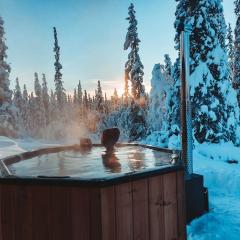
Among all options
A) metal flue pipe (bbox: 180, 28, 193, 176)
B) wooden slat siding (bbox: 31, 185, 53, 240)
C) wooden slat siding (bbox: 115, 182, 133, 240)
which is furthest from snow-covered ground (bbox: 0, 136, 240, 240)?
wooden slat siding (bbox: 31, 185, 53, 240)

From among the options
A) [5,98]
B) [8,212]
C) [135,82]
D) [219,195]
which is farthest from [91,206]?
[5,98]

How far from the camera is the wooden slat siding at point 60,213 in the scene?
13.4 ft

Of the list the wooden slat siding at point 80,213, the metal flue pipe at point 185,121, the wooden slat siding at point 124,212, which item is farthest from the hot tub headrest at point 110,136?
the wooden slat siding at point 80,213

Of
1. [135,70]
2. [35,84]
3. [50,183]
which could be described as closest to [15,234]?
[50,183]

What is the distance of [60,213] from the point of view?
13.6ft

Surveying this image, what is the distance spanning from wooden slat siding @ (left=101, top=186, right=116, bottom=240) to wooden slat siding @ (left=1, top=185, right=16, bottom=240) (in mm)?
1189

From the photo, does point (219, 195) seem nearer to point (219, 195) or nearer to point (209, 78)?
point (219, 195)

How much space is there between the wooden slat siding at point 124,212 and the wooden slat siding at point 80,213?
35 centimetres

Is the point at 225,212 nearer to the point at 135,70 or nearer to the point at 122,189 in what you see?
the point at 122,189

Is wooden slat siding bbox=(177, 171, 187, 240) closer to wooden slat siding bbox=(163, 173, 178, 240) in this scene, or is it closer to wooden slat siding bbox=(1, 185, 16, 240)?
wooden slat siding bbox=(163, 173, 178, 240)

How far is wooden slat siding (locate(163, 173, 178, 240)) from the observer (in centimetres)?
477

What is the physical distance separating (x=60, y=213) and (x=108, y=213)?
58 centimetres

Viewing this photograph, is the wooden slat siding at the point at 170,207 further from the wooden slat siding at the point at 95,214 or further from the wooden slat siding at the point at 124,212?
the wooden slat siding at the point at 95,214

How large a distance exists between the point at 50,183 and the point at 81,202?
17.0 inches
